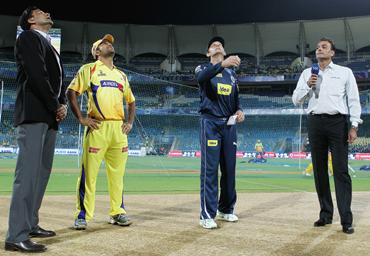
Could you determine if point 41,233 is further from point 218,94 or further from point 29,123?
point 218,94

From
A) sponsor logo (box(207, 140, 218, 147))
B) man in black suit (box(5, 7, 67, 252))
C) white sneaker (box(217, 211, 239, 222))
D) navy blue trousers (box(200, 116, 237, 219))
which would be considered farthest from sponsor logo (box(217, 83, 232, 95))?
man in black suit (box(5, 7, 67, 252))

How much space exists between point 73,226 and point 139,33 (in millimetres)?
45489

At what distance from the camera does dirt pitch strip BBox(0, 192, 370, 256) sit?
336 cm

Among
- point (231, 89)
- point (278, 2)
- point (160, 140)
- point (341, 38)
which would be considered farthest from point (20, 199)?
point (341, 38)

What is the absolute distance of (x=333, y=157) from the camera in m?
4.70

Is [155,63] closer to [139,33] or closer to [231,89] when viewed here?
[139,33]

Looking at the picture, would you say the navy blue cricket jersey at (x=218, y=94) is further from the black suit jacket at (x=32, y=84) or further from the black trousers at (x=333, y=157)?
the black suit jacket at (x=32, y=84)

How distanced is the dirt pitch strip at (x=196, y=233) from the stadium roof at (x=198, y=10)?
125 feet

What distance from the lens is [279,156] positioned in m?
25.7

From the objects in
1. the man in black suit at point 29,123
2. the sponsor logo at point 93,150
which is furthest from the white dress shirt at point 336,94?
the man in black suit at point 29,123

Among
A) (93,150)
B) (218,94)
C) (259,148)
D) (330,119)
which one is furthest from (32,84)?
(259,148)

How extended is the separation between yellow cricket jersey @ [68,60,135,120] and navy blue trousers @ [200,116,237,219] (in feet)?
3.66

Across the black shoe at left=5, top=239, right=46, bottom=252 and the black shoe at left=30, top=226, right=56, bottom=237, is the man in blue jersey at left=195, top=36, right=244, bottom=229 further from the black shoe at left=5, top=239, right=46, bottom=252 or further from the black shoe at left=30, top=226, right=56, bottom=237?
the black shoe at left=5, top=239, right=46, bottom=252

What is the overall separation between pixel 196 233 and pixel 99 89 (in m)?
1.99
